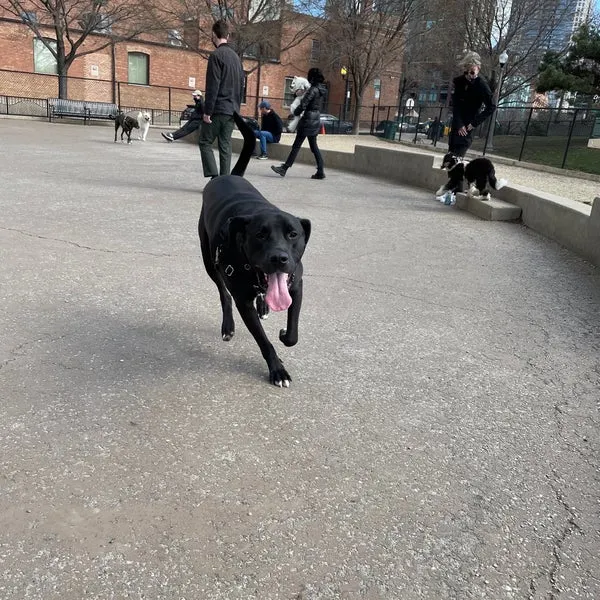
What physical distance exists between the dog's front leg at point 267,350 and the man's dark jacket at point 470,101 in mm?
6247

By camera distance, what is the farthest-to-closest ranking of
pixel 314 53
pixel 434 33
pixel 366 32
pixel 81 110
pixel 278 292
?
1. pixel 314 53
2. pixel 434 33
3. pixel 366 32
4. pixel 81 110
5. pixel 278 292

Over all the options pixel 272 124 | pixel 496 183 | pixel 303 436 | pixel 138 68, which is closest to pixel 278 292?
pixel 303 436

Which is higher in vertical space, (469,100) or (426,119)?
(426,119)

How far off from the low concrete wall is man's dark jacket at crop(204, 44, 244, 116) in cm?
373

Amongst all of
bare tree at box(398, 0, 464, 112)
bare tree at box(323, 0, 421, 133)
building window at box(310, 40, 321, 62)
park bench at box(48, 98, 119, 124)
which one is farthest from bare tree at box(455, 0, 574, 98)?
park bench at box(48, 98, 119, 124)

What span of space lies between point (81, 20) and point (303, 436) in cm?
3230

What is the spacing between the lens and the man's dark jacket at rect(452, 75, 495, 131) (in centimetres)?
772

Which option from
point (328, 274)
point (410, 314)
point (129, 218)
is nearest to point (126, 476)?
point (410, 314)

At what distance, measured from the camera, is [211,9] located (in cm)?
2780

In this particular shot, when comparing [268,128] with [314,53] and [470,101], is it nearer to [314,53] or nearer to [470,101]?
[470,101]

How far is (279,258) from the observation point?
7.83 ft

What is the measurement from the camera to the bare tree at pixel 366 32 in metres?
27.7

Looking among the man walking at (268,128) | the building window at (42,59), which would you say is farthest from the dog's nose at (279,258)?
the building window at (42,59)

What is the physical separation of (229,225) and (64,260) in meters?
2.74
